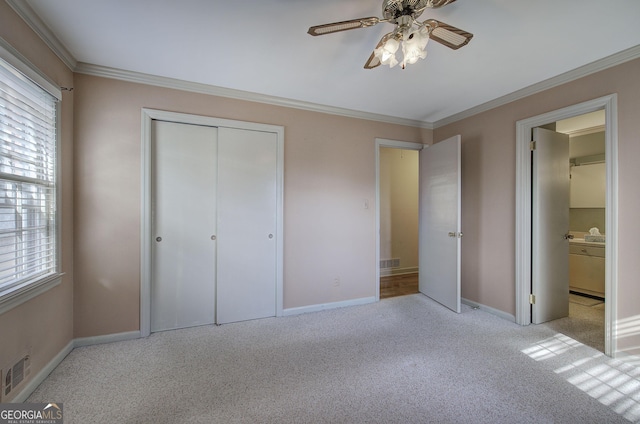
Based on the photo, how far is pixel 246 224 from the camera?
276 cm

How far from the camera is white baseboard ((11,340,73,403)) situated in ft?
5.09

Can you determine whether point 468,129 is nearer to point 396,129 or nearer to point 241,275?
point 396,129

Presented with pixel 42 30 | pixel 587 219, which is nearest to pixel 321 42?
pixel 42 30

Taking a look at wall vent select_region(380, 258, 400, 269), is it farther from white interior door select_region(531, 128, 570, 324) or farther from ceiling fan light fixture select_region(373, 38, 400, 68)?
ceiling fan light fixture select_region(373, 38, 400, 68)

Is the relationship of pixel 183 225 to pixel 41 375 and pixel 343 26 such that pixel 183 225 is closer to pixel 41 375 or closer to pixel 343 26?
pixel 41 375

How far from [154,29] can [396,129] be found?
9.42ft

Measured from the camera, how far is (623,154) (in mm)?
1988

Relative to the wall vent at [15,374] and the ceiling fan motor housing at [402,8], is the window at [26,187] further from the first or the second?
the ceiling fan motor housing at [402,8]

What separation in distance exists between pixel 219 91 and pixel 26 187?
172cm

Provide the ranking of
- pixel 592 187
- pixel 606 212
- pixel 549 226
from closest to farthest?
pixel 606 212 < pixel 549 226 < pixel 592 187

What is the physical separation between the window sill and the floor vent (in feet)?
1.21

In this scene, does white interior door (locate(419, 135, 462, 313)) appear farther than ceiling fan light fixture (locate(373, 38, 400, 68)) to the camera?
Yes

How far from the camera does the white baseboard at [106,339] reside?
2194mm

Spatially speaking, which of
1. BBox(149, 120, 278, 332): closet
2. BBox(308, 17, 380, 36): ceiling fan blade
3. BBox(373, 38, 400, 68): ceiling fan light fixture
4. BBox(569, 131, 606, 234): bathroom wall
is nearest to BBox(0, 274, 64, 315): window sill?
BBox(149, 120, 278, 332): closet
